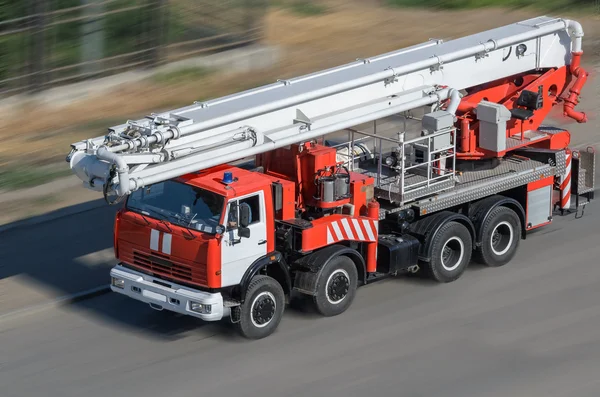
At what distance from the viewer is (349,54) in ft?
92.0

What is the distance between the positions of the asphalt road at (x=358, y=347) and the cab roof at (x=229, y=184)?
211 cm

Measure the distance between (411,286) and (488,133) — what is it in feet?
8.95

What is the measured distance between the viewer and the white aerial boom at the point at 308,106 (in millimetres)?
13305

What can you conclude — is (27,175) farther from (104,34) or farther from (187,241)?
(187,241)

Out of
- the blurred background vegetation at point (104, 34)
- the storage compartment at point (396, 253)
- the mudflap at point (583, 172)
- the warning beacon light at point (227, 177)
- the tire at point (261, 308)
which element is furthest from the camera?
the blurred background vegetation at point (104, 34)

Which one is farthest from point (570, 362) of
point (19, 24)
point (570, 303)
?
point (19, 24)

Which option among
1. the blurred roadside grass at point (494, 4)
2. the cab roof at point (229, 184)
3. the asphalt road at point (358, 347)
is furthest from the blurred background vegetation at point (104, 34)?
the cab roof at point (229, 184)

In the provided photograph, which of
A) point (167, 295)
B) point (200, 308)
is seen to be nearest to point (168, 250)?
point (167, 295)

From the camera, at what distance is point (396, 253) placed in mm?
15617

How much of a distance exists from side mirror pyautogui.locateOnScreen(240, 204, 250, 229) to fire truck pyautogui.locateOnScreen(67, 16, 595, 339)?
0.06 feet

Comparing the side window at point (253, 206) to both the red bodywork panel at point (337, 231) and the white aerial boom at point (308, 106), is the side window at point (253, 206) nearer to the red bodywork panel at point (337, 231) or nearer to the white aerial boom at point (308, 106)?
the white aerial boom at point (308, 106)

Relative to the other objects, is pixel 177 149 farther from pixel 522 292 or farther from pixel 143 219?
pixel 522 292

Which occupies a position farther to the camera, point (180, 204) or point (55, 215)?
point (55, 215)

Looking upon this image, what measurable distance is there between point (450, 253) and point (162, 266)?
15.4ft
